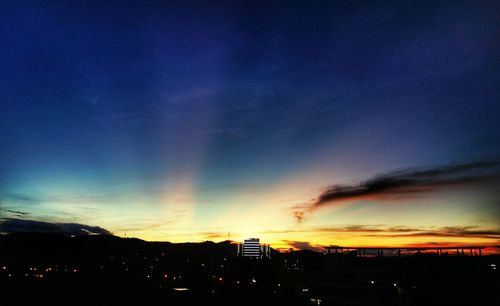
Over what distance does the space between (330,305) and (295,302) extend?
Answer: 16.7 feet

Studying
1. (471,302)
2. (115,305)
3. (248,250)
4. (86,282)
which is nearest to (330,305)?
(471,302)

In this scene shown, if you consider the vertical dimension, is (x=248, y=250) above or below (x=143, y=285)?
above

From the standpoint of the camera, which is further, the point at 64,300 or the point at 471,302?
the point at 64,300

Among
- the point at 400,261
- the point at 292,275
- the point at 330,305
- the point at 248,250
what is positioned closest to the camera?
the point at 330,305

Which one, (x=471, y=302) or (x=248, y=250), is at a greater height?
(x=248, y=250)

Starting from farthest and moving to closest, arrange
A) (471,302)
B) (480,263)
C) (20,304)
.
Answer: (20,304) → (480,263) → (471,302)

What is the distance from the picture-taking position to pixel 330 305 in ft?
177

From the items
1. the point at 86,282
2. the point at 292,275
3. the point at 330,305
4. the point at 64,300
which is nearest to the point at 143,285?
the point at 86,282

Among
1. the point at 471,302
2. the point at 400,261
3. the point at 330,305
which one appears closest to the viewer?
the point at 471,302

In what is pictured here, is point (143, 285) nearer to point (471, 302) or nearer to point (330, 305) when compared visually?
point (330, 305)

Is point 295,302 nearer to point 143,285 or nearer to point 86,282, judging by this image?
point 143,285

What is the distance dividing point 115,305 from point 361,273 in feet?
116

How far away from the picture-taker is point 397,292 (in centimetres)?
4372

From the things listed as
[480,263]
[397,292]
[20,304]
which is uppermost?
[480,263]
